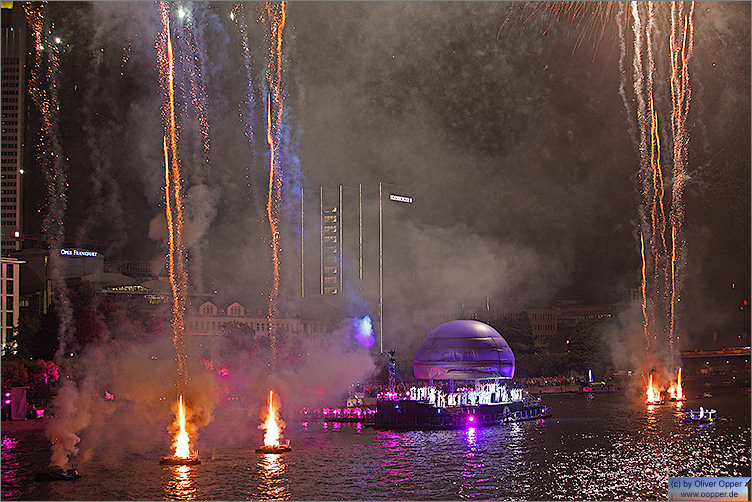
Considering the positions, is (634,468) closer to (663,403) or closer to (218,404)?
(218,404)

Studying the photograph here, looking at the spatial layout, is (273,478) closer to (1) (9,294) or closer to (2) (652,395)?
(2) (652,395)

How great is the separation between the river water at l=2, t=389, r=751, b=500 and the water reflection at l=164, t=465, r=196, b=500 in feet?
0.13

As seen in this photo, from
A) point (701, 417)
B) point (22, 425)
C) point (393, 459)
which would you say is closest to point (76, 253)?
point (22, 425)

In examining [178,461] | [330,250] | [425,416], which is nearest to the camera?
[178,461]

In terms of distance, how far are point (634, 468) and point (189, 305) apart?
88816 mm

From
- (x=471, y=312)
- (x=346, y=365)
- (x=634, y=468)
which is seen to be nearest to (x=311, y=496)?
(x=634, y=468)

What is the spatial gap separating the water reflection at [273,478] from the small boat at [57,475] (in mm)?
7982

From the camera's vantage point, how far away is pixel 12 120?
99.2 m

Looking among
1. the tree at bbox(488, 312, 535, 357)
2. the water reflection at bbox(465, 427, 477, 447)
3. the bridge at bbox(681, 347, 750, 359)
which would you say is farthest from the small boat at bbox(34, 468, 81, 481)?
the bridge at bbox(681, 347, 750, 359)

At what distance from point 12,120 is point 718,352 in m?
102

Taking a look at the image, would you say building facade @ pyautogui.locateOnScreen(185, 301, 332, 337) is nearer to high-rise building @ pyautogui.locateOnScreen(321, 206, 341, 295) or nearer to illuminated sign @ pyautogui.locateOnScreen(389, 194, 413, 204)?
high-rise building @ pyautogui.locateOnScreen(321, 206, 341, 295)

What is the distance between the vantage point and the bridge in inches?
5197

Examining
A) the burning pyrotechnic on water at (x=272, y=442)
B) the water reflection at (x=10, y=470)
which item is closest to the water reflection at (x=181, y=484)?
the burning pyrotechnic on water at (x=272, y=442)

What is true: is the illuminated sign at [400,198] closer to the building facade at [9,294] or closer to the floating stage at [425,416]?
the floating stage at [425,416]
